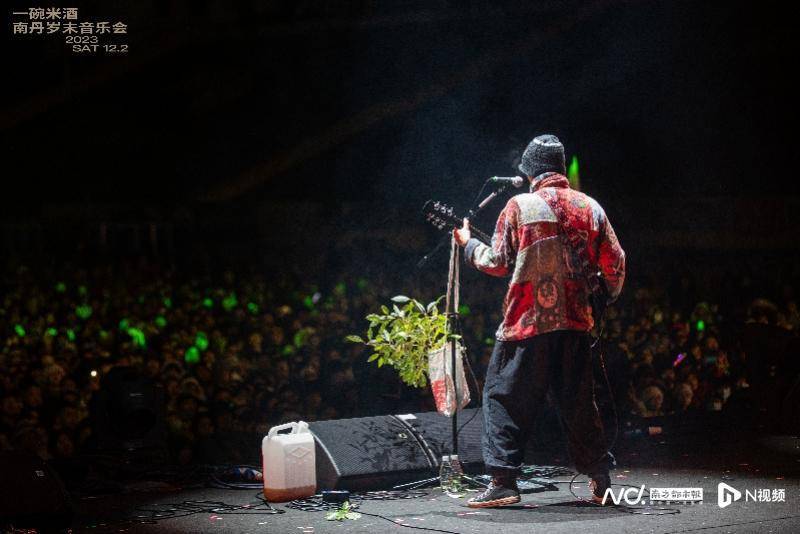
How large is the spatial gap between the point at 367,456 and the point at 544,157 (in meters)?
1.65

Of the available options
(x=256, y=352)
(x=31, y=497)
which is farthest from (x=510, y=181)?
(x=256, y=352)

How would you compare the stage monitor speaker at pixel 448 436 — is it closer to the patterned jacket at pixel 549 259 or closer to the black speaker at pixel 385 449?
the black speaker at pixel 385 449

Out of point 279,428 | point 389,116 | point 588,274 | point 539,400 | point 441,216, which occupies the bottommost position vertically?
point 279,428

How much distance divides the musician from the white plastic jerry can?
2.74ft

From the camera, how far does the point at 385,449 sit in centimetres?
481

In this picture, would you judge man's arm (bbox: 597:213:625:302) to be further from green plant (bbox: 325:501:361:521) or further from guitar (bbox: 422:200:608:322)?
green plant (bbox: 325:501:361:521)

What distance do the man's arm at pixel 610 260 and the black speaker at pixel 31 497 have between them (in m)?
2.39

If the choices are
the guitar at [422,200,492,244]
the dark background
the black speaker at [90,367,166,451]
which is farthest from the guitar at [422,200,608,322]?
the dark background

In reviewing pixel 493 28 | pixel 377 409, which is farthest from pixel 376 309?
pixel 493 28

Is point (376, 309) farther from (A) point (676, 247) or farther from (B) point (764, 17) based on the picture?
(B) point (764, 17)

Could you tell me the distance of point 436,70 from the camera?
17.6 m

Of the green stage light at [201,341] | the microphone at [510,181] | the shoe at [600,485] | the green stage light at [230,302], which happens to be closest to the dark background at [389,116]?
the green stage light at [230,302]

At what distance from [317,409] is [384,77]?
1204cm

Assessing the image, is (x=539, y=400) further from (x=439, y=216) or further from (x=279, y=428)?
(x=279, y=428)
